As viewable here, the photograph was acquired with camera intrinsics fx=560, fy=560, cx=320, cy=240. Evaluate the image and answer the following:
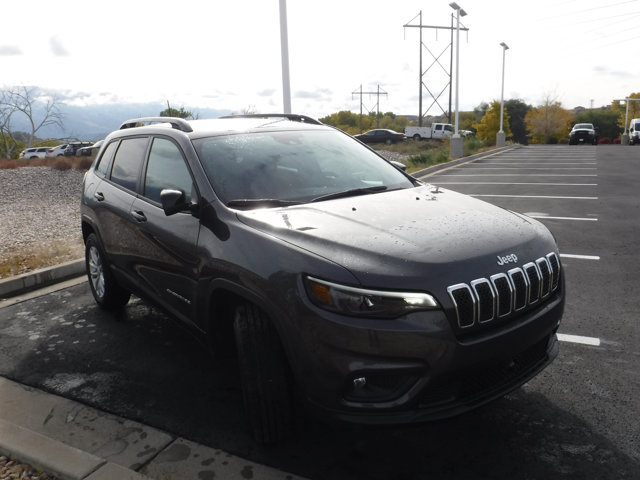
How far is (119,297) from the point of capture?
196 inches

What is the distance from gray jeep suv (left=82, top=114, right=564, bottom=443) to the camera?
95.0 inches

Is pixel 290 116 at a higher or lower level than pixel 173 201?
higher

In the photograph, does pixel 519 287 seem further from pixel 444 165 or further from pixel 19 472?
pixel 444 165

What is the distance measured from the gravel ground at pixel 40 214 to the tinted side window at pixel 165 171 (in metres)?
3.19

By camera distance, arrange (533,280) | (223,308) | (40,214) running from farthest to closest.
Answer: (40,214), (223,308), (533,280)

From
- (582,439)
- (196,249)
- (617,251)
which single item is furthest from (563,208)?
(196,249)

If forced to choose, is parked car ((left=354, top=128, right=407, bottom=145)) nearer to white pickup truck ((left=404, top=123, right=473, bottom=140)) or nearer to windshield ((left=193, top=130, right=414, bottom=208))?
white pickup truck ((left=404, top=123, right=473, bottom=140))

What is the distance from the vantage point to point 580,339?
13.5ft

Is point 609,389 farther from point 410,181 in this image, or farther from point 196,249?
point 196,249

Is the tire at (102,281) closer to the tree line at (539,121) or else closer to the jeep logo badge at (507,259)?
the jeep logo badge at (507,259)

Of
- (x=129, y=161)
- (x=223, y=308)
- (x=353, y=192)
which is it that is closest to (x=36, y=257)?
(x=129, y=161)

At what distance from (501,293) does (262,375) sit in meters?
1.20

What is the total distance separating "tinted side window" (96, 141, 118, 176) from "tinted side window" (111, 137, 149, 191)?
0.55 ft

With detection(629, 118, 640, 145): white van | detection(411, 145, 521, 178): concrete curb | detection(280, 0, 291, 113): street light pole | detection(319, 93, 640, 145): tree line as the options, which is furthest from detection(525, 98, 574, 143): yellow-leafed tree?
detection(280, 0, 291, 113): street light pole
